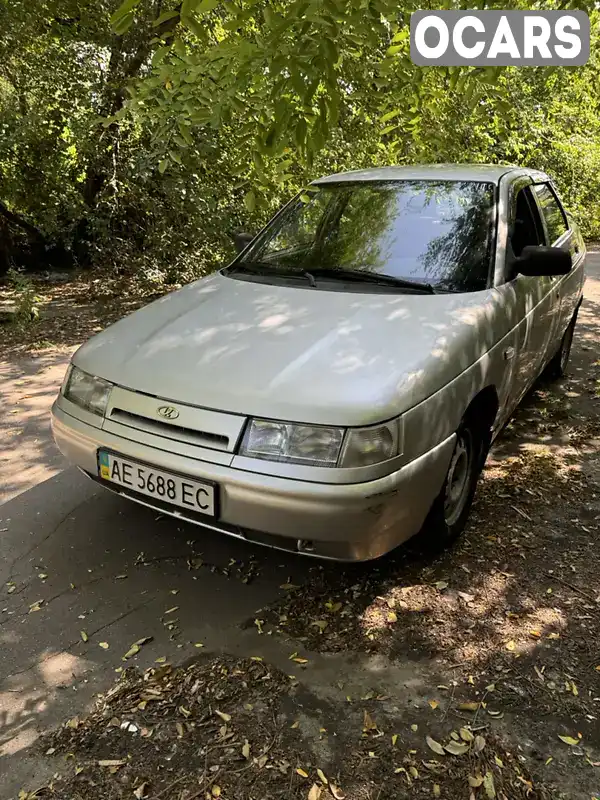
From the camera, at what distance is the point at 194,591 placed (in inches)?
109

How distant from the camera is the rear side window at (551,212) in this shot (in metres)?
4.33

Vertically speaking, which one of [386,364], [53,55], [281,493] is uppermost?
[53,55]

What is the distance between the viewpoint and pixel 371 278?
3.24 metres

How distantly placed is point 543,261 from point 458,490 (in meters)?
1.24

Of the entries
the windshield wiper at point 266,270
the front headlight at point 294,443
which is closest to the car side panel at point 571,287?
the windshield wiper at point 266,270

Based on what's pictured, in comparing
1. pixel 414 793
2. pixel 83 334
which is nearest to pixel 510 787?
pixel 414 793

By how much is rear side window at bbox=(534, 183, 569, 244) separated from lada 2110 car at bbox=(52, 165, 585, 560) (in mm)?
468

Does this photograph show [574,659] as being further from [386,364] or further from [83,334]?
[83,334]

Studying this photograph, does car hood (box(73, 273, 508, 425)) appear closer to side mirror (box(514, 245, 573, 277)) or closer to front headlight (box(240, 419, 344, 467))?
front headlight (box(240, 419, 344, 467))

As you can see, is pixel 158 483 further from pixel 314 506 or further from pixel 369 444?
pixel 369 444

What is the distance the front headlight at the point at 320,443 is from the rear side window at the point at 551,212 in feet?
8.74

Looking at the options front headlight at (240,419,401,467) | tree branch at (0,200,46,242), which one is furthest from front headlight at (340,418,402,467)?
tree branch at (0,200,46,242)

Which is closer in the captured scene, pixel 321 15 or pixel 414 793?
pixel 414 793

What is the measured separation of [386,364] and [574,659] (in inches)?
52.0
